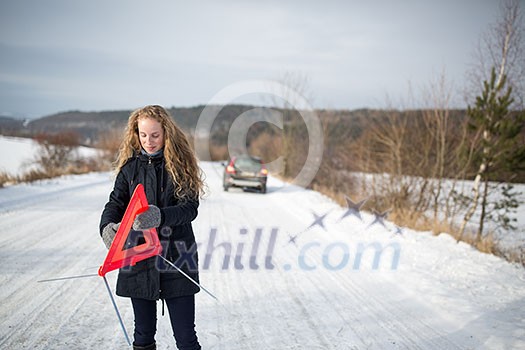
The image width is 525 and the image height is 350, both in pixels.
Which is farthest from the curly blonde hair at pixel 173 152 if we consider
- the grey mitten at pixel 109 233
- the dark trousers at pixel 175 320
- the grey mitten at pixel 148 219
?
the dark trousers at pixel 175 320

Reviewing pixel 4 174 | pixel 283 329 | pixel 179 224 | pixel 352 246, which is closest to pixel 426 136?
pixel 352 246

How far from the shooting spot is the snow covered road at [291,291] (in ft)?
9.67

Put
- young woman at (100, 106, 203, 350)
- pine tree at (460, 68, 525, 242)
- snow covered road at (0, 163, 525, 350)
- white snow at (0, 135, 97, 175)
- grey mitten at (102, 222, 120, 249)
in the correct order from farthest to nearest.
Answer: white snow at (0, 135, 97, 175), pine tree at (460, 68, 525, 242), snow covered road at (0, 163, 525, 350), young woman at (100, 106, 203, 350), grey mitten at (102, 222, 120, 249)

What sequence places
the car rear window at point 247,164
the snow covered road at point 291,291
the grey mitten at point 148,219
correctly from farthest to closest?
the car rear window at point 247,164, the snow covered road at point 291,291, the grey mitten at point 148,219

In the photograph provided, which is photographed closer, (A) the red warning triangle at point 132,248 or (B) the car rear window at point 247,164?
(A) the red warning triangle at point 132,248

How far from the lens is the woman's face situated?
2137mm

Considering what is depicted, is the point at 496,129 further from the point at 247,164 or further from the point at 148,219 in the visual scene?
the point at 148,219

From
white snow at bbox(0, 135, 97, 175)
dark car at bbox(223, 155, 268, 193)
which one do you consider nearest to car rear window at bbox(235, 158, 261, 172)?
dark car at bbox(223, 155, 268, 193)

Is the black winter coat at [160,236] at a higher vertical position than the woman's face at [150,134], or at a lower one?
lower

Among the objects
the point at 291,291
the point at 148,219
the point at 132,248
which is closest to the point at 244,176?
the point at 291,291

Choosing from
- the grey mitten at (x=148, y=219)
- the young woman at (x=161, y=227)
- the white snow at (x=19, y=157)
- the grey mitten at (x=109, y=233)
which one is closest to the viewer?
the grey mitten at (x=148, y=219)

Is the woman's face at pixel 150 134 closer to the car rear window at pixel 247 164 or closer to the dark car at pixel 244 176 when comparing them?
the dark car at pixel 244 176

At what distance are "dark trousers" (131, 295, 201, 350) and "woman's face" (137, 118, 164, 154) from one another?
100 centimetres

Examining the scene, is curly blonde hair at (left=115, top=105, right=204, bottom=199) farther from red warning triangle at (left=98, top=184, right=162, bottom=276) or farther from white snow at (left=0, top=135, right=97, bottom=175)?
white snow at (left=0, top=135, right=97, bottom=175)
